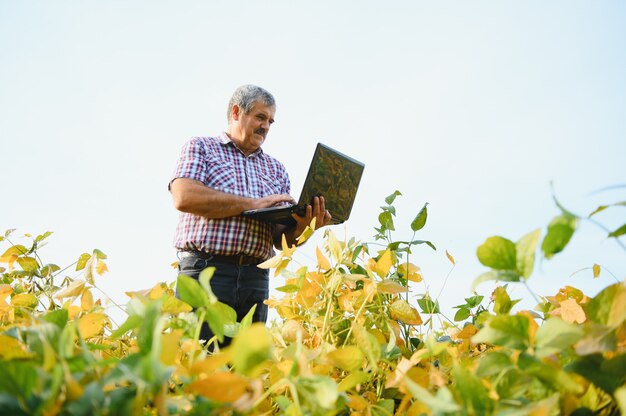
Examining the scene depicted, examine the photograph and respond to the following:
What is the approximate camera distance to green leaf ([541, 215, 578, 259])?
0.29 metres

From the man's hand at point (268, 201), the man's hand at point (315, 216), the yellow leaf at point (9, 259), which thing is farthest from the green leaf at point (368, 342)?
the man's hand at point (268, 201)

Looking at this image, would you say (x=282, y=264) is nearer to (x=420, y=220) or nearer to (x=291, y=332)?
(x=291, y=332)

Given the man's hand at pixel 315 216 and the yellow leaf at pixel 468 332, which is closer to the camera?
the yellow leaf at pixel 468 332

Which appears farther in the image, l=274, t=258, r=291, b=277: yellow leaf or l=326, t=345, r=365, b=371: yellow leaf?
l=274, t=258, r=291, b=277: yellow leaf

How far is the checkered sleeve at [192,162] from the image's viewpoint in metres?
2.11

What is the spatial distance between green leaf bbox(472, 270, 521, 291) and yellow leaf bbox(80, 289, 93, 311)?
40cm

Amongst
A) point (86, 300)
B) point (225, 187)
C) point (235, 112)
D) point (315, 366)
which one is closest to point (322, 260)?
point (315, 366)

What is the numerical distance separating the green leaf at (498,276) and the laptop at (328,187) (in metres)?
1.50

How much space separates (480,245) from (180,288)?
0.21 m

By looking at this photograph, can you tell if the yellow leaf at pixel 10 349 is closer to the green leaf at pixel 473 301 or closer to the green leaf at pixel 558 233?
the green leaf at pixel 558 233

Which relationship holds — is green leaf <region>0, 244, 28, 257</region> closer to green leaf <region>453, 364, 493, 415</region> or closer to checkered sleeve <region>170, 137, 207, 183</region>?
green leaf <region>453, 364, 493, 415</region>

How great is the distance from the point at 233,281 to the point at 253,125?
84 centimetres

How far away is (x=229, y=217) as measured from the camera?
2.07 m

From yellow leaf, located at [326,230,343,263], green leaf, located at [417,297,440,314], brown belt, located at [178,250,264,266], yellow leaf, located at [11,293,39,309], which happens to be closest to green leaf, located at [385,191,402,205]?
green leaf, located at [417,297,440,314]
